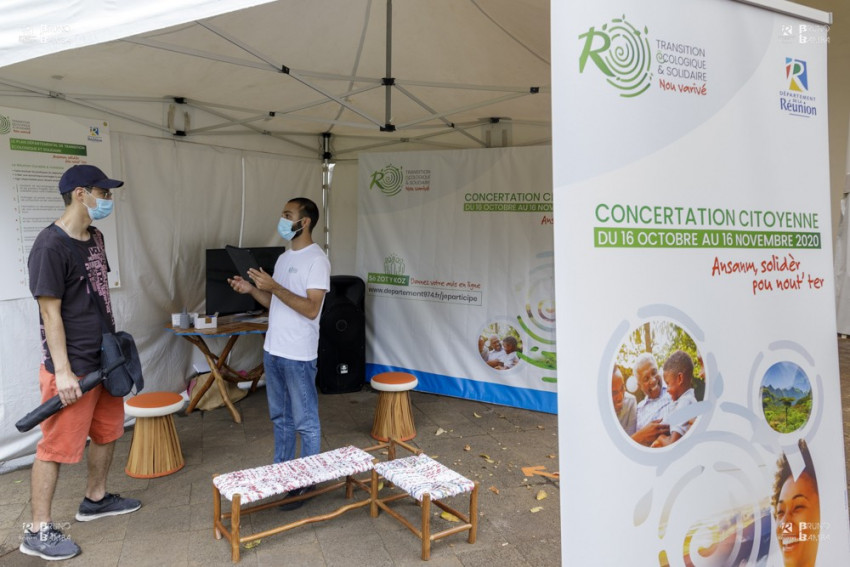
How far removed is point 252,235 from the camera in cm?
539

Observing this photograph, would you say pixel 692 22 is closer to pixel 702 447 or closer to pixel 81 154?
pixel 702 447

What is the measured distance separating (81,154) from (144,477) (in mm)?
2190

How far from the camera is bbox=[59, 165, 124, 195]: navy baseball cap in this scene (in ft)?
9.00

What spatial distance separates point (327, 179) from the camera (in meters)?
5.95

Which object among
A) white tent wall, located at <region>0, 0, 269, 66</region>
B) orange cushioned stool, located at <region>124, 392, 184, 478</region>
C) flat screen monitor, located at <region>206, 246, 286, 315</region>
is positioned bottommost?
orange cushioned stool, located at <region>124, 392, 184, 478</region>

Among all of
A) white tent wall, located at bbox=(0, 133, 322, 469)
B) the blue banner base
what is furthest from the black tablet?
the blue banner base

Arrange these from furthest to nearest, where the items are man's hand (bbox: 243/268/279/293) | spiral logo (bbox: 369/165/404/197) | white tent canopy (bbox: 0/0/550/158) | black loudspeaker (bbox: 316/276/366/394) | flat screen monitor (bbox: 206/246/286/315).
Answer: spiral logo (bbox: 369/165/404/197) < black loudspeaker (bbox: 316/276/366/394) < flat screen monitor (bbox: 206/246/286/315) < white tent canopy (bbox: 0/0/550/158) < man's hand (bbox: 243/268/279/293)

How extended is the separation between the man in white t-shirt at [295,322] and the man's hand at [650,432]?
1896 millimetres

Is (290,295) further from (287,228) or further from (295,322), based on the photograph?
(287,228)

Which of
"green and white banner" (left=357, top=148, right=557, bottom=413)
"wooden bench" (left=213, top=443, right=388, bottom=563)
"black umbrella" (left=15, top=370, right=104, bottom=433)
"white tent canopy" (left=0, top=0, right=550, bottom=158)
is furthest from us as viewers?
"green and white banner" (left=357, top=148, right=557, bottom=413)

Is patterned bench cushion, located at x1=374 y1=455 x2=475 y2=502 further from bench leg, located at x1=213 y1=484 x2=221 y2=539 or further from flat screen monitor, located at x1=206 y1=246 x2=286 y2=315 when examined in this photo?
flat screen monitor, located at x1=206 y1=246 x2=286 y2=315

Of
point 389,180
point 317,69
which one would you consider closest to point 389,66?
point 317,69

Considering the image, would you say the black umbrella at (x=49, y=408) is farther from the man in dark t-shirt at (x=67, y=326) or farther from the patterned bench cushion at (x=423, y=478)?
the patterned bench cushion at (x=423, y=478)

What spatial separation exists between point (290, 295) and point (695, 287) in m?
1.96
